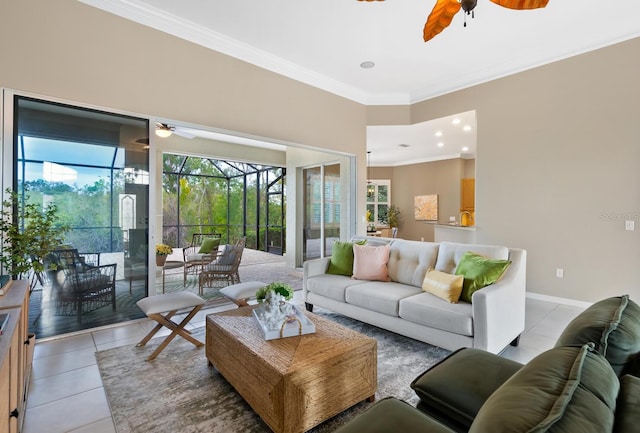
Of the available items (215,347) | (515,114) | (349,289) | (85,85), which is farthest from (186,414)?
(515,114)

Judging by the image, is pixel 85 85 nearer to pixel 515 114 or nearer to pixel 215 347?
pixel 215 347

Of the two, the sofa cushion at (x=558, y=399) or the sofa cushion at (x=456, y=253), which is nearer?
the sofa cushion at (x=558, y=399)

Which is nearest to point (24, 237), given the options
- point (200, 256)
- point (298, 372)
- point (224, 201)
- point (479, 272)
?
point (298, 372)

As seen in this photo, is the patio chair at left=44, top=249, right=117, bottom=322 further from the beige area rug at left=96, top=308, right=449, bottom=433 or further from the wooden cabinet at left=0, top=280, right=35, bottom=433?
the wooden cabinet at left=0, top=280, right=35, bottom=433

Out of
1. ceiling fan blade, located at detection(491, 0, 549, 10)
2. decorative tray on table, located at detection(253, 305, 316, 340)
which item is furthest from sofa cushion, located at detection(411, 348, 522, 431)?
ceiling fan blade, located at detection(491, 0, 549, 10)

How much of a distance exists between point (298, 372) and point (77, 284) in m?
2.79

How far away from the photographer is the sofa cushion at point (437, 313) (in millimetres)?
2428

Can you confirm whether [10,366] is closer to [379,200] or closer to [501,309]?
[501,309]

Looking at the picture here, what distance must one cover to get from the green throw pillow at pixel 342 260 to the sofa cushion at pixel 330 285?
0.27 ft

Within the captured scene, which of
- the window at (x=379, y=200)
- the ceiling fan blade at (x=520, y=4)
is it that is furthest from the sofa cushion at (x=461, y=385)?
the window at (x=379, y=200)

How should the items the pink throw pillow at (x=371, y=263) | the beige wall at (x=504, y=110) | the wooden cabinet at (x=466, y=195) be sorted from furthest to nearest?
the wooden cabinet at (x=466, y=195) → the pink throw pillow at (x=371, y=263) → the beige wall at (x=504, y=110)

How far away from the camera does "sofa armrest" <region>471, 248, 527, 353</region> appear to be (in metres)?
2.36

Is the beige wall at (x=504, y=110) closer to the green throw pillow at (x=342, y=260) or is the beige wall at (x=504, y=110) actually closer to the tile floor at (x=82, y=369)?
the tile floor at (x=82, y=369)

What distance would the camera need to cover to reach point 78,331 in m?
3.17
